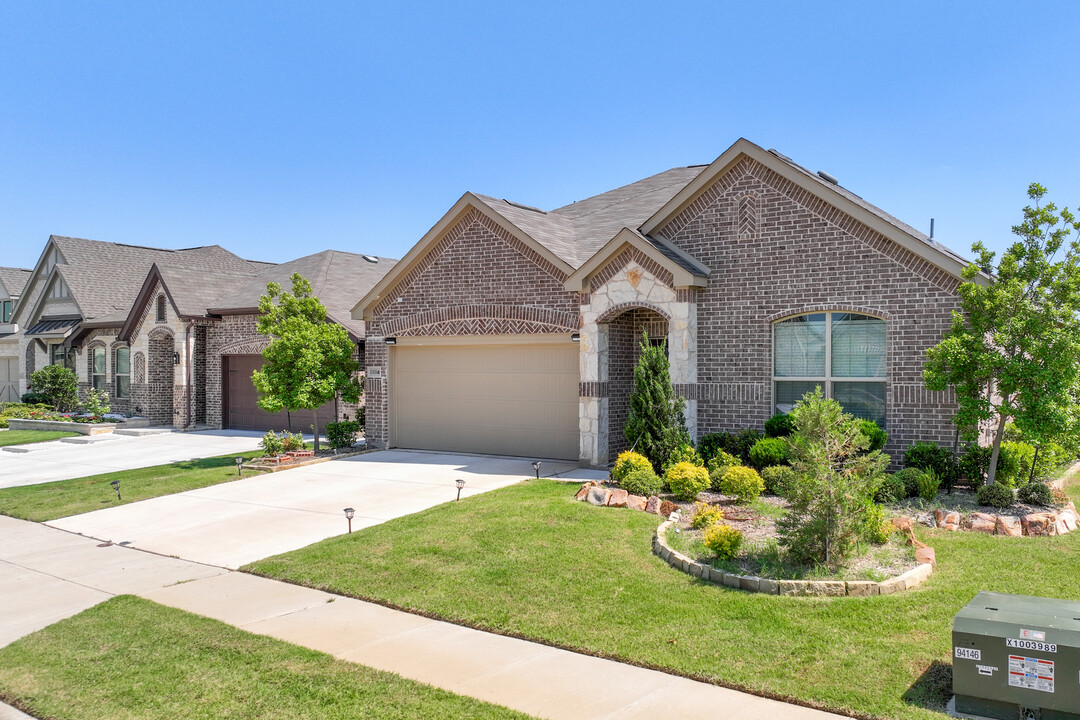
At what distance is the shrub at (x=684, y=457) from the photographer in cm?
1309

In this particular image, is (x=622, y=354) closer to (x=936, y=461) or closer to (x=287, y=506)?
(x=936, y=461)

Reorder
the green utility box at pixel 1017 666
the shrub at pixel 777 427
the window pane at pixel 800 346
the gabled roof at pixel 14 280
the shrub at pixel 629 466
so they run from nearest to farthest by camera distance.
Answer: the green utility box at pixel 1017 666
the shrub at pixel 629 466
the shrub at pixel 777 427
the window pane at pixel 800 346
the gabled roof at pixel 14 280

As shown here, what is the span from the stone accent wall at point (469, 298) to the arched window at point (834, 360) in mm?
4320

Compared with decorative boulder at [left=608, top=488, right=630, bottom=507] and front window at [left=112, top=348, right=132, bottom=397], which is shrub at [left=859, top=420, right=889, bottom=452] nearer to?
decorative boulder at [left=608, top=488, right=630, bottom=507]

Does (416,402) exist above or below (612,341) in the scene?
below

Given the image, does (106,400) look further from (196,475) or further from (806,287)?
(806,287)

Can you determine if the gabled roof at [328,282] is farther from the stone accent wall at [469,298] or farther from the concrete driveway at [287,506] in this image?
the concrete driveway at [287,506]

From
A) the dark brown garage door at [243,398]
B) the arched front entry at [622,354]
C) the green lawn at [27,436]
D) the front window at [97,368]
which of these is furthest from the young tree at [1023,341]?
the front window at [97,368]

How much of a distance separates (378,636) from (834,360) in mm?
9628

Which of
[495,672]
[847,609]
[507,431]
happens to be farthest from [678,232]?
[495,672]

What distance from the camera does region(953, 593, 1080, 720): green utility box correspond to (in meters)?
5.05

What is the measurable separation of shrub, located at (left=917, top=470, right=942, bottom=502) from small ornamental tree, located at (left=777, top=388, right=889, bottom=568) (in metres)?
3.68

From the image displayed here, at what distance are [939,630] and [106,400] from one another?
3091 cm

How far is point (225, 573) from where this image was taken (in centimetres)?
953
